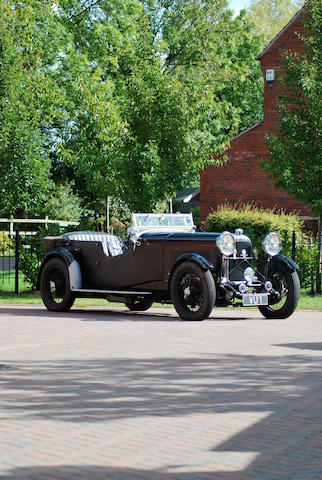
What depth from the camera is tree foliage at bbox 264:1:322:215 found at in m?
21.9

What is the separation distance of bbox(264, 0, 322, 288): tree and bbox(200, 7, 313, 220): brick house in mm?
11736

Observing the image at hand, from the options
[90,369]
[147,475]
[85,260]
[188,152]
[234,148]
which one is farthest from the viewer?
[234,148]

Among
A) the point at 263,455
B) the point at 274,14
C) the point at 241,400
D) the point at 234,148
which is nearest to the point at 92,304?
the point at 241,400

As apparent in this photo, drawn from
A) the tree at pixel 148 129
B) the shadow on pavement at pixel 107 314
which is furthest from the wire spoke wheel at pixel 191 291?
the tree at pixel 148 129

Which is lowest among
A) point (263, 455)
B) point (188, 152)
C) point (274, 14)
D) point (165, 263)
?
point (263, 455)

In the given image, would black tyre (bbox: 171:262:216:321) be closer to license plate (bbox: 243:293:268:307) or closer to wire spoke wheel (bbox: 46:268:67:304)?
license plate (bbox: 243:293:268:307)

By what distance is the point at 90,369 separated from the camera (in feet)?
30.8

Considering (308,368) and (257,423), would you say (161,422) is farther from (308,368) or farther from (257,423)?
(308,368)

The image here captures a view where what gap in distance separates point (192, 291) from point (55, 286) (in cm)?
317

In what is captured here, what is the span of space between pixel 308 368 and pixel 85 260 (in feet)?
24.8

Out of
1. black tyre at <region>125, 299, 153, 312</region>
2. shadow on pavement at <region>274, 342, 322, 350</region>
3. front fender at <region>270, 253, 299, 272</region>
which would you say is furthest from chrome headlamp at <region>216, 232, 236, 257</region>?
shadow on pavement at <region>274, 342, 322, 350</region>

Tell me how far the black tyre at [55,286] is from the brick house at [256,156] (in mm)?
18902

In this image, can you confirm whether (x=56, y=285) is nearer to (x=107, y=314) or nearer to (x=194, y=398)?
(x=107, y=314)

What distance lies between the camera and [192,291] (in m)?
14.5
